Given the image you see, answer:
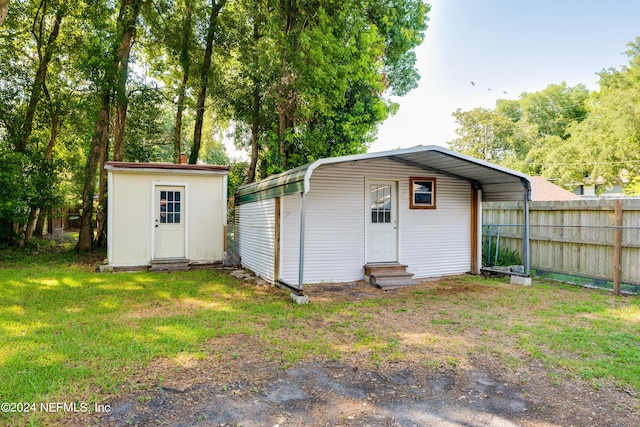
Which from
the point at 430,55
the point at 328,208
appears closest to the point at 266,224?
the point at 328,208

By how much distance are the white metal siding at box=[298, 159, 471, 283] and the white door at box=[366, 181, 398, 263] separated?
13 cm

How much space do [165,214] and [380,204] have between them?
5.08 metres

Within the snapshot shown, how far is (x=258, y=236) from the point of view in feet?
26.6

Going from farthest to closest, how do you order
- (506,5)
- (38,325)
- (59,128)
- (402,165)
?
(59,128) → (506,5) → (402,165) → (38,325)

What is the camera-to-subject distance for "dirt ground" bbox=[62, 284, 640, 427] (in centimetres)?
252

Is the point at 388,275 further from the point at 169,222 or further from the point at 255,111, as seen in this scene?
the point at 255,111

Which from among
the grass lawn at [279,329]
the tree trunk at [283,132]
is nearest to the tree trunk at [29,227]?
the grass lawn at [279,329]

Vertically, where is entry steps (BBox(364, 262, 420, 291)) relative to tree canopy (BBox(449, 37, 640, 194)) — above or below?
below

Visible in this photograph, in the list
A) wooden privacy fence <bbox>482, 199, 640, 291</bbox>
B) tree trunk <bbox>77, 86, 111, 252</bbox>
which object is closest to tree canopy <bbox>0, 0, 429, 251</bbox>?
tree trunk <bbox>77, 86, 111, 252</bbox>

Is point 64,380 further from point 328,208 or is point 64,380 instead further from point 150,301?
point 328,208

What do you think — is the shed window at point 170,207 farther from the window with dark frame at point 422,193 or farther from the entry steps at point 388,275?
the window with dark frame at point 422,193

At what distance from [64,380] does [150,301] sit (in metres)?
2.89

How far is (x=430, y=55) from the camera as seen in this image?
604 inches

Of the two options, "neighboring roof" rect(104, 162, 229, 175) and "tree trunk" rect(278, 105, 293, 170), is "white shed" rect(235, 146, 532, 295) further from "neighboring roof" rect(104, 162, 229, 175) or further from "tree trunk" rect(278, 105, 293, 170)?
"tree trunk" rect(278, 105, 293, 170)
